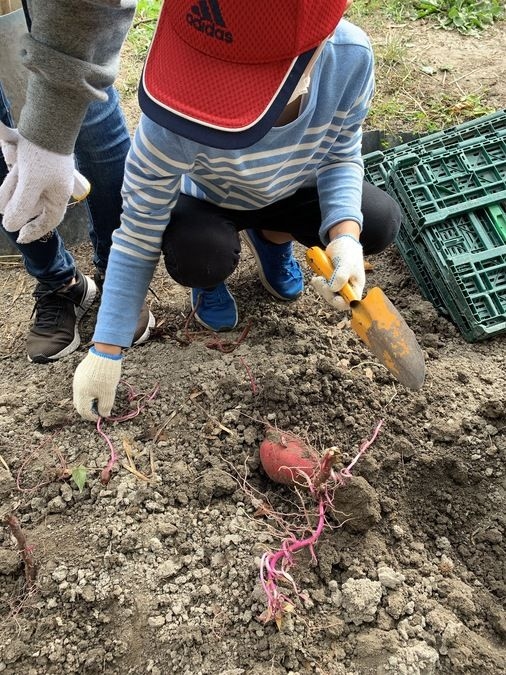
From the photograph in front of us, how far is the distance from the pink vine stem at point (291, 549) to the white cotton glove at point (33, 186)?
2.90ft

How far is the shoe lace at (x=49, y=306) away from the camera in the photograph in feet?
7.54

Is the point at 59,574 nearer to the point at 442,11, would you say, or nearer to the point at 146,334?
the point at 146,334

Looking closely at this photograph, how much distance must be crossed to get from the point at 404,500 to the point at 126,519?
74cm

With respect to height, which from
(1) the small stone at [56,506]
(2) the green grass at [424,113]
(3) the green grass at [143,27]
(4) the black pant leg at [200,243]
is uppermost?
(2) the green grass at [424,113]

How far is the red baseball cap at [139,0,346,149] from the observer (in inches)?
46.0

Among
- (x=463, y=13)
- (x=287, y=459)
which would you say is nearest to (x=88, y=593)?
(x=287, y=459)

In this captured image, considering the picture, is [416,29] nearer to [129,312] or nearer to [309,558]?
[129,312]

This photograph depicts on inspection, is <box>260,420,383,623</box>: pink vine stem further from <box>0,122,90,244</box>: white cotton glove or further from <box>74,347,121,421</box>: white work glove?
<box>0,122,90,244</box>: white cotton glove

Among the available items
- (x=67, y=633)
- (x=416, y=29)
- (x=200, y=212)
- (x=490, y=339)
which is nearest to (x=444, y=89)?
(x=416, y=29)

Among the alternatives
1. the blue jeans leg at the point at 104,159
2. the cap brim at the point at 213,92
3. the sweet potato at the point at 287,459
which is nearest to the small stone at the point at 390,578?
the sweet potato at the point at 287,459

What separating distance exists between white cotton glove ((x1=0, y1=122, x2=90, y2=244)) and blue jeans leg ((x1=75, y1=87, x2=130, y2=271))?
32cm

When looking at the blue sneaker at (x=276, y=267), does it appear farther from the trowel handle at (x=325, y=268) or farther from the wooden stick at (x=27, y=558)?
the wooden stick at (x=27, y=558)

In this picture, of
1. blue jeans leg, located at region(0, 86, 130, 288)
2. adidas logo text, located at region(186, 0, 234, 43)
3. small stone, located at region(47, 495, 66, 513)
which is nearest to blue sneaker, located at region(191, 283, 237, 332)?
blue jeans leg, located at region(0, 86, 130, 288)

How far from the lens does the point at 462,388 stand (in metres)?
2.03
